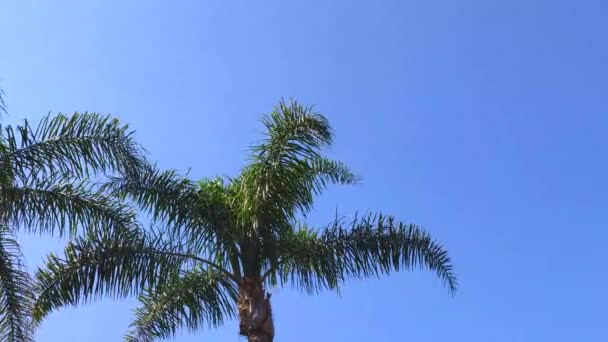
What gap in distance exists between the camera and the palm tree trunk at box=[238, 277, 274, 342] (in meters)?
14.9

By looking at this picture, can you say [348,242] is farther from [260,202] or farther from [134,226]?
[134,226]

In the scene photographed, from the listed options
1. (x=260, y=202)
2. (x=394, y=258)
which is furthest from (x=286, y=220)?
(x=394, y=258)

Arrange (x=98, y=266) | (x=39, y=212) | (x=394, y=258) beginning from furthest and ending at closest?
1. (x=394, y=258)
2. (x=98, y=266)
3. (x=39, y=212)

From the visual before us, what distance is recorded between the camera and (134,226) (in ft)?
50.3

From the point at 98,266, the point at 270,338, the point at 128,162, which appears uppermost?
the point at 128,162

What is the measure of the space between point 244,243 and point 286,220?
860mm

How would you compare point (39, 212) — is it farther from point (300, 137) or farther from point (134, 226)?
point (300, 137)

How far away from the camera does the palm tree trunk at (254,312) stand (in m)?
14.9

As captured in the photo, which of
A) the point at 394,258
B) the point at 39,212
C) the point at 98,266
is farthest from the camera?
the point at 394,258

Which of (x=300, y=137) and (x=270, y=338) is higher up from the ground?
(x=300, y=137)

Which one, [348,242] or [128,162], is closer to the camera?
[128,162]

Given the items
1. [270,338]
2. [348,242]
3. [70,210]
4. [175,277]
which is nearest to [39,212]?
[70,210]

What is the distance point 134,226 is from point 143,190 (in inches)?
32.7

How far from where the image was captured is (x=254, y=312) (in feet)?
49.2
